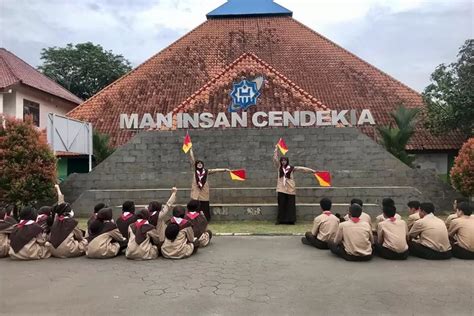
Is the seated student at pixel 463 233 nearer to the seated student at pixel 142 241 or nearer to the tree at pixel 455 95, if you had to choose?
the seated student at pixel 142 241

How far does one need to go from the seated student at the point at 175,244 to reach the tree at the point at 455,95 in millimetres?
10567

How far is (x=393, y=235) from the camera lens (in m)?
6.84

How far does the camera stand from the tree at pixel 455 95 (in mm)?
13711

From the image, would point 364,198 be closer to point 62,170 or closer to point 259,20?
point 62,170

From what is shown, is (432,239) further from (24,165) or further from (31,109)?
(31,109)

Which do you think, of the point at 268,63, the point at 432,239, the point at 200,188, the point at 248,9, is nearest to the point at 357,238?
the point at 432,239

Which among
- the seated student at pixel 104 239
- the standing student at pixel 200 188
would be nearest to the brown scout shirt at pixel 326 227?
the seated student at pixel 104 239

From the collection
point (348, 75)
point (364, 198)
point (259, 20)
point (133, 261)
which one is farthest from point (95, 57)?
point (133, 261)

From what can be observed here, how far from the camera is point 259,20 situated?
26297 mm

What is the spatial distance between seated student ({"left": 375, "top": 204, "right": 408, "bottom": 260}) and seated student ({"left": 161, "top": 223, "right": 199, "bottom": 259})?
301cm

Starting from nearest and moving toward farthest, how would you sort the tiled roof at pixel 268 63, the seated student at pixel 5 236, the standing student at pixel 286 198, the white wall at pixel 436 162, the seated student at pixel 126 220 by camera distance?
the seated student at pixel 5 236, the seated student at pixel 126 220, the standing student at pixel 286 198, the white wall at pixel 436 162, the tiled roof at pixel 268 63

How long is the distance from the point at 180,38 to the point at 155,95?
18.3 ft

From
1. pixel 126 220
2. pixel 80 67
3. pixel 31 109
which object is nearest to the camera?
pixel 126 220

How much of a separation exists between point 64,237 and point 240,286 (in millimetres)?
3302
